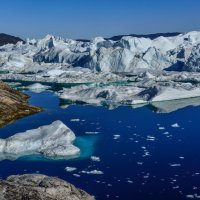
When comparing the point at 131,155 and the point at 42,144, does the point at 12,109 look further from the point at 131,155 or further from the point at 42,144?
A: the point at 131,155

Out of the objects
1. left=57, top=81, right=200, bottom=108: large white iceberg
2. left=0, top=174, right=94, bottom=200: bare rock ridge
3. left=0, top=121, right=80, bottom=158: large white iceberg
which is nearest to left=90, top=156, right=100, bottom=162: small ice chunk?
left=0, top=121, right=80, bottom=158: large white iceberg

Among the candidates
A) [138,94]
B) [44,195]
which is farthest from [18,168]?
[138,94]

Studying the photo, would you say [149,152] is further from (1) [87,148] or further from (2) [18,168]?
(2) [18,168]

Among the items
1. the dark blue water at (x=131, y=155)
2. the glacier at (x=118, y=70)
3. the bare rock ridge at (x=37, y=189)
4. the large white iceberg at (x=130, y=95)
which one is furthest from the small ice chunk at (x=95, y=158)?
the glacier at (x=118, y=70)

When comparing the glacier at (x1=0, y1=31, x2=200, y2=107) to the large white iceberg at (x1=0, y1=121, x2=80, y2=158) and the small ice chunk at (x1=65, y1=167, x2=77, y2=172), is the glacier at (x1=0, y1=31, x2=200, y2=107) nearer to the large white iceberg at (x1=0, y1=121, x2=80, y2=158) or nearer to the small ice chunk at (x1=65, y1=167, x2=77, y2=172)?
the large white iceberg at (x1=0, y1=121, x2=80, y2=158)

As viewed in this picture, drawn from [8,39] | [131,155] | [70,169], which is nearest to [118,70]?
[131,155]

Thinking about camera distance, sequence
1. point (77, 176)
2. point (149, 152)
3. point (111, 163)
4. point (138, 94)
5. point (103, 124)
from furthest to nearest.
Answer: point (138, 94)
point (103, 124)
point (149, 152)
point (111, 163)
point (77, 176)
